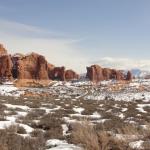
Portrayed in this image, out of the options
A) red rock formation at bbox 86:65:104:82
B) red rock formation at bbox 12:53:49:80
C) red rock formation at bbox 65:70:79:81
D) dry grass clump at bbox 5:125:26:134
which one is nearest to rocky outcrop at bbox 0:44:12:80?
red rock formation at bbox 12:53:49:80

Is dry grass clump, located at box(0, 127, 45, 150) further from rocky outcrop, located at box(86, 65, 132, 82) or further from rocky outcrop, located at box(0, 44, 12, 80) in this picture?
rocky outcrop, located at box(86, 65, 132, 82)

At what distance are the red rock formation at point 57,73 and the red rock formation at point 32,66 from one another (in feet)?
16.6

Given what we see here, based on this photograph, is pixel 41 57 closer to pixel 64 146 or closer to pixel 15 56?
pixel 15 56

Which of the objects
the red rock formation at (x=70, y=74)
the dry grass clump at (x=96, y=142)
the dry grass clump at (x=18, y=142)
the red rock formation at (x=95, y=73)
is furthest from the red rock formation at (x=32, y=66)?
the dry grass clump at (x=96, y=142)

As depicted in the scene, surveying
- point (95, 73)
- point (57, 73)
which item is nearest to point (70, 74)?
point (57, 73)

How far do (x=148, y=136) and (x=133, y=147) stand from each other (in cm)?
144

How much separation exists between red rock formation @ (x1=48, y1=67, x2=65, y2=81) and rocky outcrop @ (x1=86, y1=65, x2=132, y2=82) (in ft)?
38.9

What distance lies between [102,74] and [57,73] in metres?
23.6

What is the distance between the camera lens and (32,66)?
12812 cm

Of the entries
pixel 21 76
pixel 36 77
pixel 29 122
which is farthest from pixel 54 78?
pixel 29 122

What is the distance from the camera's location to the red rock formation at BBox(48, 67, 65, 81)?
134988 millimetres

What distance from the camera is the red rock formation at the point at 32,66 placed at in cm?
12381

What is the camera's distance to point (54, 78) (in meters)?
135

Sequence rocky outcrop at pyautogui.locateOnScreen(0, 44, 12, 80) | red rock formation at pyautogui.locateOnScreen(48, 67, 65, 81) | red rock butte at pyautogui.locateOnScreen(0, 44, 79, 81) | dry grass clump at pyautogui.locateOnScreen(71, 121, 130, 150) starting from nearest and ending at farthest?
dry grass clump at pyautogui.locateOnScreen(71, 121, 130, 150), rocky outcrop at pyautogui.locateOnScreen(0, 44, 12, 80), red rock butte at pyautogui.locateOnScreen(0, 44, 79, 81), red rock formation at pyautogui.locateOnScreen(48, 67, 65, 81)
